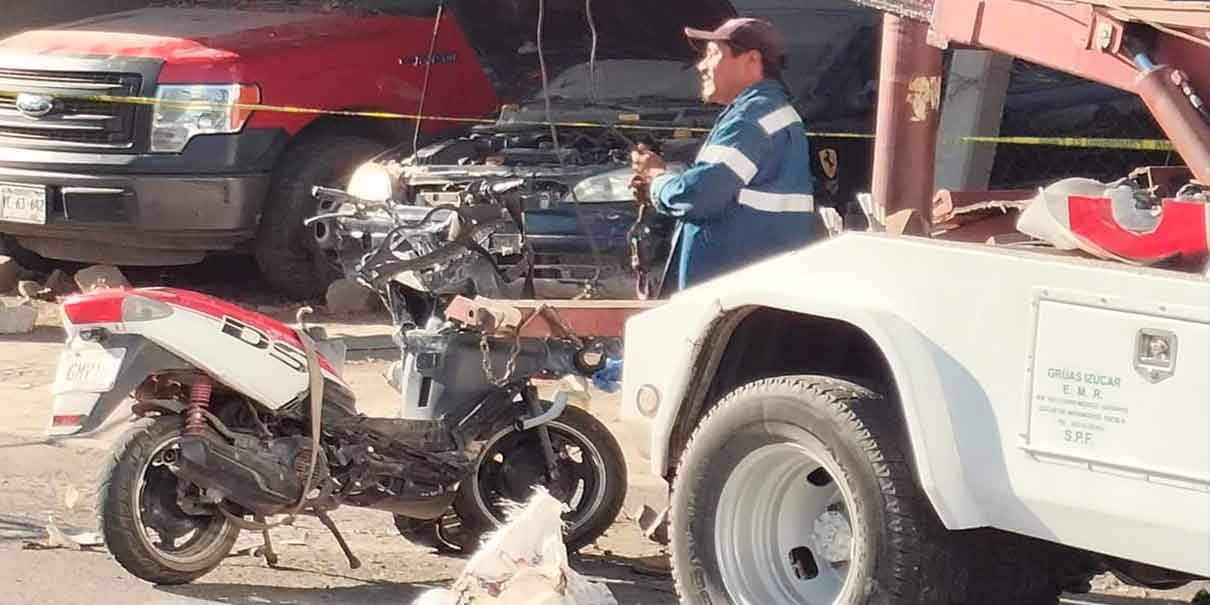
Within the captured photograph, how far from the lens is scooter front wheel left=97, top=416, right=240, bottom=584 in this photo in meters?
6.11

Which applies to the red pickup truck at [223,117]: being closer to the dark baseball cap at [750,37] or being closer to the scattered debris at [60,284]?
the scattered debris at [60,284]

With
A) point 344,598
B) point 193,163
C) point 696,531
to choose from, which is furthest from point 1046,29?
point 193,163

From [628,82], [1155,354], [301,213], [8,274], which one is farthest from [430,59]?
[1155,354]

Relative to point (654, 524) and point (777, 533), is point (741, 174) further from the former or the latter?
point (777, 533)

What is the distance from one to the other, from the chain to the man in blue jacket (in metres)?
0.58

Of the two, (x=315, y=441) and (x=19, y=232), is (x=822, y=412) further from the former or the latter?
(x=19, y=232)

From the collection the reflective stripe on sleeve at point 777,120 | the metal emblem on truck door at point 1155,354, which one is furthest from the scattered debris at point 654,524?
the metal emblem on truck door at point 1155,354

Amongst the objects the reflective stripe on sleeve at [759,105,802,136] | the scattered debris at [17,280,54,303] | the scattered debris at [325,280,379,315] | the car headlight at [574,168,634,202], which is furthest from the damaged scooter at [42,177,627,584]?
→ the scattered debris at [17,280,54,303]

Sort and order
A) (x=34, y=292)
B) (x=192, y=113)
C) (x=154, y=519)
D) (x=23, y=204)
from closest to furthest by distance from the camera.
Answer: (x=154, y=519) → (x=192, y=113) → (x=23, y=204) → (x=34, y=292)

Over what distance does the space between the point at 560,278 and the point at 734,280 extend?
12.6 feet

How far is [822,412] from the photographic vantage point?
204 inches

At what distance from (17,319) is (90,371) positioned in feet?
16.1

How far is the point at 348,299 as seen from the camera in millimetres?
11133

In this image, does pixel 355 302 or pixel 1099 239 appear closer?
pixel 1099 239
